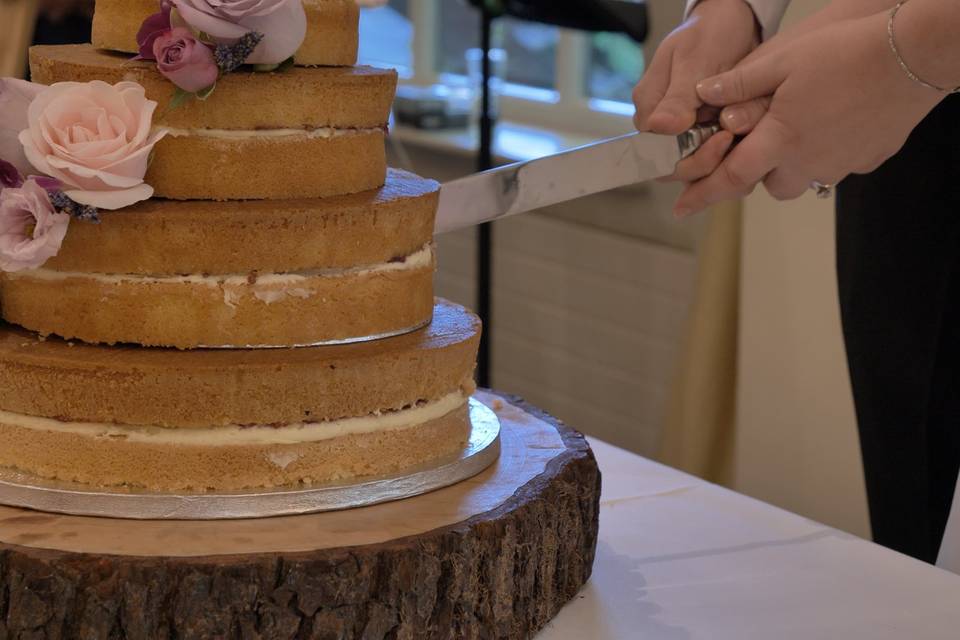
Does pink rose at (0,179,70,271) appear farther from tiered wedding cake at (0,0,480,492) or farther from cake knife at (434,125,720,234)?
cake knife at (434,125,720,234)

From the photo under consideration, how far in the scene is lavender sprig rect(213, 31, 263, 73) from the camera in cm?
112

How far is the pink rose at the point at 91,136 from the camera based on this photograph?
110 centimetres

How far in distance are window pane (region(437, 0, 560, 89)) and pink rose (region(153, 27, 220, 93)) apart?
8.14 feet

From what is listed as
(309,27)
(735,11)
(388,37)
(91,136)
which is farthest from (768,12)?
(388,37)

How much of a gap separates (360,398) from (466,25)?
3054 millimetres

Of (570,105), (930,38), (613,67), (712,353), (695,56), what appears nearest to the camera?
(930,38)

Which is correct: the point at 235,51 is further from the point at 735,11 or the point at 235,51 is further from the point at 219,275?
the point at 735,11

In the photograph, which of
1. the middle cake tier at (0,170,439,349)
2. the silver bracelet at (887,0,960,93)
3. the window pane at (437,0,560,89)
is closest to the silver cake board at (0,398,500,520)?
the middle cake tier at (0,170,439,349)

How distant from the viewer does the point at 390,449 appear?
47.6 inches

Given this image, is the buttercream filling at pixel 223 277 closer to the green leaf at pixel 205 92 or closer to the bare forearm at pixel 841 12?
the green leaf at pixel 205 92

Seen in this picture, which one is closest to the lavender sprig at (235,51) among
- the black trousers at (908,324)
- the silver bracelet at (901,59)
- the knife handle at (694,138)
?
the knife handle at (694,138)

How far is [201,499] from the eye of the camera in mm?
1123

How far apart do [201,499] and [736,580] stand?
56 centimetres

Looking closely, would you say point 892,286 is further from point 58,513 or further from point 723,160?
point 58,513
